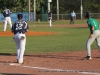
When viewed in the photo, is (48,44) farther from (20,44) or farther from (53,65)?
(53,65)

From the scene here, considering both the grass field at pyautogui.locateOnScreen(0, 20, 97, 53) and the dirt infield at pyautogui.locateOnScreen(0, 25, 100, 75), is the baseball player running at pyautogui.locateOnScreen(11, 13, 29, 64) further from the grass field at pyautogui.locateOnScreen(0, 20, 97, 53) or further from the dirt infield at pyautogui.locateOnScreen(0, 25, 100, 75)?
the grass field at pyautogui.locateOnScreen(0, 20, 97, 53)

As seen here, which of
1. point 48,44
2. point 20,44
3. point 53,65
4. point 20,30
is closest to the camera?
point 53,65

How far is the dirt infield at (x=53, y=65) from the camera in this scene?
11.0m

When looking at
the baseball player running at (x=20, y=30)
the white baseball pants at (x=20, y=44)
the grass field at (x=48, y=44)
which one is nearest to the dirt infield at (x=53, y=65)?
the white baseball pants at (x=20, y=44)

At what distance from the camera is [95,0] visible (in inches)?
3497

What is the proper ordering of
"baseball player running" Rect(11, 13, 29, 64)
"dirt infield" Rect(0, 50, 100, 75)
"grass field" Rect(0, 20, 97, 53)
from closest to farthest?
"dirt infield" Rect(0, 50, 100, 75) → "baseball player running" Rect(11, 13, 29, 64) → "grass field" Rect(0, 20, 97, 53)

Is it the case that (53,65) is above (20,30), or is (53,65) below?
below

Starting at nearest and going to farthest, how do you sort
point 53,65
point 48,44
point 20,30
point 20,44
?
point 53,65, point 20,30, point 20,44, point 48,44

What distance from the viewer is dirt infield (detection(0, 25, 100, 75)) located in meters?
11.0

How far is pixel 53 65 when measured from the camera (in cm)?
1266

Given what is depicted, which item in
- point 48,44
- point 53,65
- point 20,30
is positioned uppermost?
point 20,30

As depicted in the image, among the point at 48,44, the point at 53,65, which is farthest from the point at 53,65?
the point at 48,44

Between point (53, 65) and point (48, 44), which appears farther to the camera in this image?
point (48, 44)

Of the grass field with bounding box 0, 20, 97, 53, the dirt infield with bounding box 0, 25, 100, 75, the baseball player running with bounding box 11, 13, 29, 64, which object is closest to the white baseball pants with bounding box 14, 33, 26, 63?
the baseball player running with bounding box 11, 13, 29, 64
